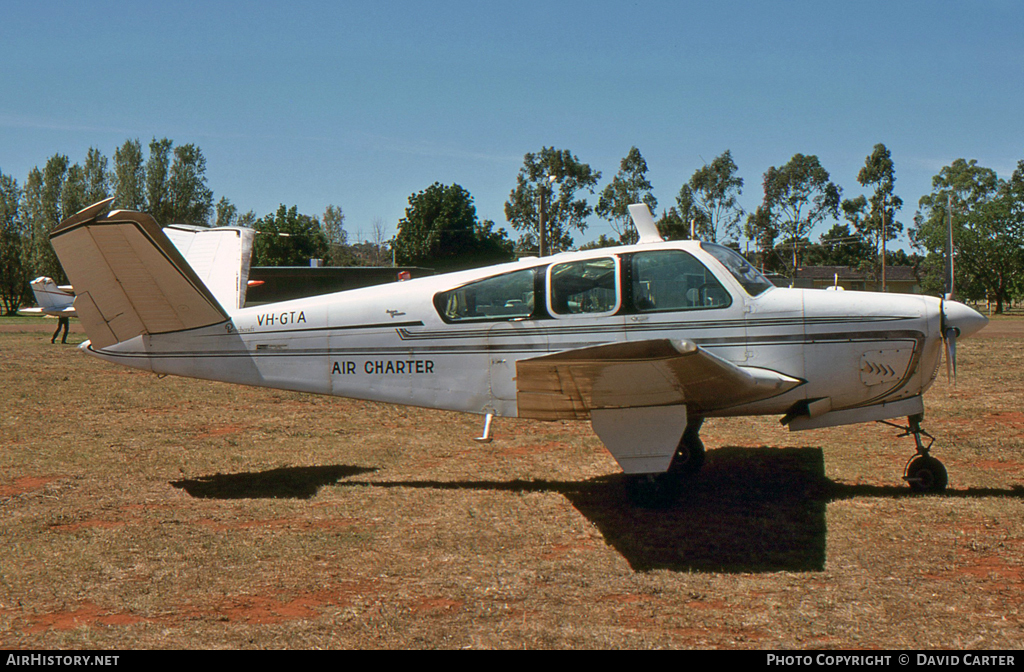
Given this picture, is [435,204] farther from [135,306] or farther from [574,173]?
[135,306]

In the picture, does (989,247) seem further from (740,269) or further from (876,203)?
(740,269)

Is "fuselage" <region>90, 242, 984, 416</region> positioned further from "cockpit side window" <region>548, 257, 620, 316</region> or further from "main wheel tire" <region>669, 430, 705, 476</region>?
"main wheel tire" <region>669, 430, 705, 476</region>

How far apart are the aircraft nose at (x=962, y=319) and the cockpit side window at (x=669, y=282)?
2152 mm

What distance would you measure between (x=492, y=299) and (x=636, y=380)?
197cm

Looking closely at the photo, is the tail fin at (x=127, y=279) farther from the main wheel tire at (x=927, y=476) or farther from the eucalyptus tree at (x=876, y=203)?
the eucalyptus tree at (x=876, y=203)

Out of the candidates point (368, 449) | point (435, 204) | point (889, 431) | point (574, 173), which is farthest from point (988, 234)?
point (368, 449)

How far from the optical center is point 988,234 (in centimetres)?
6444

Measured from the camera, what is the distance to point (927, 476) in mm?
7129

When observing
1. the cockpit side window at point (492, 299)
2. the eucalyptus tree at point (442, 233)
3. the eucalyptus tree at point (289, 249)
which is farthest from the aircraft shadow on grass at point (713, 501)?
the eucalyptus tree at point (289, 249)

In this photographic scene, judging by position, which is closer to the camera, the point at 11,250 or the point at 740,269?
the point at 740,269

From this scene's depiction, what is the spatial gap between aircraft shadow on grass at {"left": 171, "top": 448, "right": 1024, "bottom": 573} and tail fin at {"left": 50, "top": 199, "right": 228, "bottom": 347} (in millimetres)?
1781

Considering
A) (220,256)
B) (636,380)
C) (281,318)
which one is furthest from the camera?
A: (220,256)

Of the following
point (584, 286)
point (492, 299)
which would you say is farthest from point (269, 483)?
point (584, 286)
